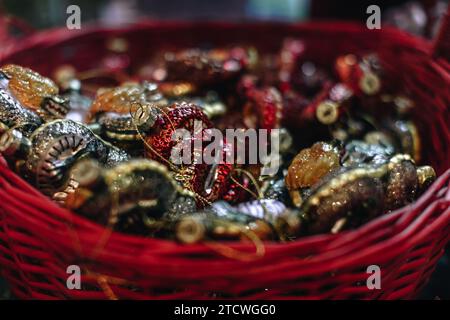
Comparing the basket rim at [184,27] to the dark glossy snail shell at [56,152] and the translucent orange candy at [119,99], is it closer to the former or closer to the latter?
the translucent orange candy at [119,99]

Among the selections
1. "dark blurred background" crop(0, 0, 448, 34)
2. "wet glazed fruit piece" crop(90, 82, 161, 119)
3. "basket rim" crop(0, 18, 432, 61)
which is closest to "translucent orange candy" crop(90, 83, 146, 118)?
"wet glazed fruit piece" crop(90, 82, 161, 119)

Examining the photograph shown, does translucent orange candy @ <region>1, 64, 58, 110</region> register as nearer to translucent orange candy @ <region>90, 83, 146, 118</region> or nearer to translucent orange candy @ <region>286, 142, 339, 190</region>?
translucent orange candy @ <region>90, 83, 146, 118</region>

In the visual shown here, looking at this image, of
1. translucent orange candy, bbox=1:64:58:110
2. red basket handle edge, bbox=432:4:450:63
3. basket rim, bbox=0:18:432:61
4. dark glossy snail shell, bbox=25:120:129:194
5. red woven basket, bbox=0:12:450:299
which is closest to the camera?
red woven basket, bbox=0:12:450:299

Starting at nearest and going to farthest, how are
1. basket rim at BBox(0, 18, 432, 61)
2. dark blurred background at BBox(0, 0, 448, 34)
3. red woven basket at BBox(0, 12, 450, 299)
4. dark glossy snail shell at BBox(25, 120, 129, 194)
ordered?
red woven basket at BBox(0, 12, 450, 299), dark glossy snail shell at BBox(25, 120, 129, 194), basket rim at BBox(0, 18, 432, 61), dark blurred background at BBox(0, 0, 448, 34)

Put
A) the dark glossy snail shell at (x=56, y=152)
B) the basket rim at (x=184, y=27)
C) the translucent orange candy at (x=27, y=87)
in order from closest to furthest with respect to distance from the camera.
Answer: the dark glossy snail shell at (x=56, y=152), the translucent orange candy at (x=27, y=87), the basket rim at (x=184, y=27)

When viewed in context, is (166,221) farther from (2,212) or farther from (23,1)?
(23,1)

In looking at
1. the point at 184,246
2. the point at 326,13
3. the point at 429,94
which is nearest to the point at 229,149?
the point at 184,246

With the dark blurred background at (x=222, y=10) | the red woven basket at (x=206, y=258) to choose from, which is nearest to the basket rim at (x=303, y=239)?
the red woven basket at (x=206, y=258)

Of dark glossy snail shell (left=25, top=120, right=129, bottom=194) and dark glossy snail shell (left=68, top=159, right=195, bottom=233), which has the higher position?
dark glossy snail shell (left=25, top=120, right=129, bottom=194)
